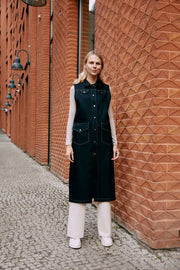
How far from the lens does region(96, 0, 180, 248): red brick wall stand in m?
3.00

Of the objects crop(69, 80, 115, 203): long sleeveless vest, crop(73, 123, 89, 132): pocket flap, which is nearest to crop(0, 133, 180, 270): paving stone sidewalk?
crop(69, 80, 115, 203): long sleeveless vest

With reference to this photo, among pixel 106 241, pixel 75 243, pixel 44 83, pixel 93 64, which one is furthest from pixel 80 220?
pixel 44 83

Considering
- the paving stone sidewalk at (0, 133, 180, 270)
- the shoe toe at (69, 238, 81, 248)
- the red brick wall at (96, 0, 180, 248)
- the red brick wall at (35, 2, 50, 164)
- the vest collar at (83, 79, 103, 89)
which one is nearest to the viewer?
the paving stone sidewalk at (0, 133, 180, 270)

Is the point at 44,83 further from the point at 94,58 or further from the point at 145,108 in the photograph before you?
the point at 145,108

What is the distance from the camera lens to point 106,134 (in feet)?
10.8

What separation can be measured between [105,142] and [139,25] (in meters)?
1.37

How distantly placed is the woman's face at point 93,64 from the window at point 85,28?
2798 millimetres

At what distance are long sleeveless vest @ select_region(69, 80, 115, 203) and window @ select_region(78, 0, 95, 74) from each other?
3.00 meters

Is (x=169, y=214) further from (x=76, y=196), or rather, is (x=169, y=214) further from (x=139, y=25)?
(x=139, y=25)

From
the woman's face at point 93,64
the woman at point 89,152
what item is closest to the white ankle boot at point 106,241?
the woman at point 89,152

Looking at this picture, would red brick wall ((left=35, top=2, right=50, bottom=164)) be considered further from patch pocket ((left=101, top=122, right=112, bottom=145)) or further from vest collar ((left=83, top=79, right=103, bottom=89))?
patch pocket ((left=101, top=122, right=112, bottom=145))

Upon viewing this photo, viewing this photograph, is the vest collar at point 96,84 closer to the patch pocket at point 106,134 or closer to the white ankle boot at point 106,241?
the patch pocket at point 106,134

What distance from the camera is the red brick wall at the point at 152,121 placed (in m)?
3.00

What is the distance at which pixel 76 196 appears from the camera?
3.24 metres
